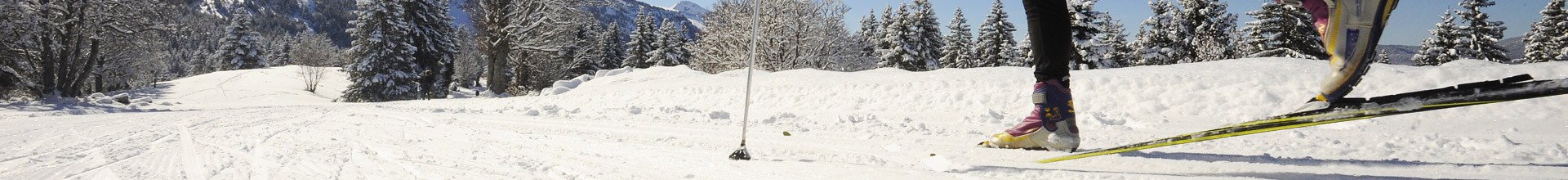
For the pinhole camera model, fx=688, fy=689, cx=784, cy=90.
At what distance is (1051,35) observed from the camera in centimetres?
160

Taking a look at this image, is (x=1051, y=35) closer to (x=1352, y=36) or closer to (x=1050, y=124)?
(x=1050, y=124)

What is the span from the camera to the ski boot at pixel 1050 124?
1616 mm

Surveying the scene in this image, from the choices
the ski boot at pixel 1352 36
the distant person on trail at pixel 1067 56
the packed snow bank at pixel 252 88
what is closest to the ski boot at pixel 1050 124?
the distant person on trail at pixel 1067 56

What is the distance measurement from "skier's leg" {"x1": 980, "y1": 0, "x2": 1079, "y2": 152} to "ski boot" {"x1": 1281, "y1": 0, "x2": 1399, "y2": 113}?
490 millimetres

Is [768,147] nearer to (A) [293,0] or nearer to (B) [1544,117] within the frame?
(B) [1544,117]

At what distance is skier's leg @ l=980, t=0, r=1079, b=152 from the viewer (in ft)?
5.25

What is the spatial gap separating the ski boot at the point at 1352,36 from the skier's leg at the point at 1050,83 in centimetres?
49

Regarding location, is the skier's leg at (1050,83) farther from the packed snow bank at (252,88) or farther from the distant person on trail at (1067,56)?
the packed snow bank at (252,88)

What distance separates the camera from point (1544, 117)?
10.5ft

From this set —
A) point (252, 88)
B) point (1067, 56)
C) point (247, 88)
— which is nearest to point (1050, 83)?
point (1067, 56)

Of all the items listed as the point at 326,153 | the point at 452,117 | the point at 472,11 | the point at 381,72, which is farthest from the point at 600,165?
the point at 381,72

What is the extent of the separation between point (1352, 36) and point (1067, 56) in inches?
20.8

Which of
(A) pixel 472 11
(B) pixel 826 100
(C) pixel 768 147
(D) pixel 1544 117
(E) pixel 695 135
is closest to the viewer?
(C) pixel 768 147

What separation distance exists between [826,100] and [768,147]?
3.32 metres
